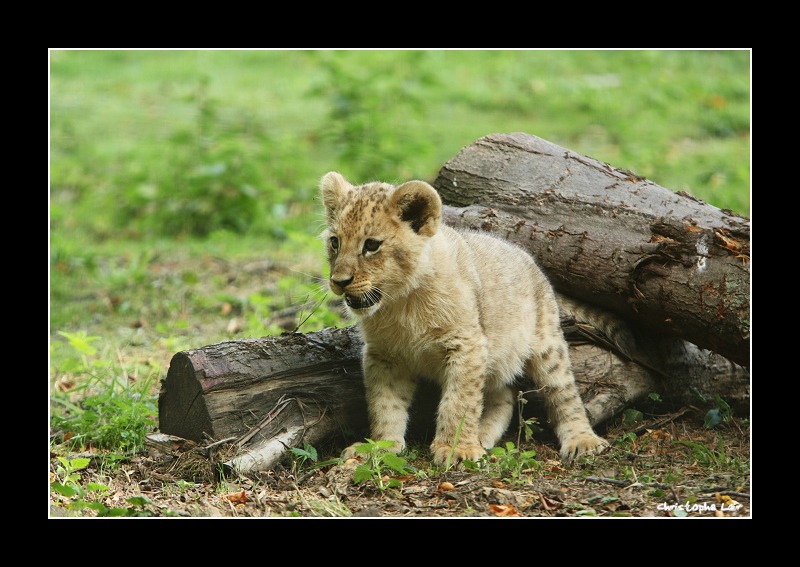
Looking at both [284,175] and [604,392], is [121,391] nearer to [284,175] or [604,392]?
[604,392]

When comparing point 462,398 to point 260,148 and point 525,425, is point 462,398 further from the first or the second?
point 260,148

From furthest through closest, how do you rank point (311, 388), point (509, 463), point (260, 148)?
point (260, 148), point (311, 388), point (509, 463)

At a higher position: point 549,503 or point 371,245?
point 371,245

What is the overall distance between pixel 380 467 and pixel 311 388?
922 millimetres

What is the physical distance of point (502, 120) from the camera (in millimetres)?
16203

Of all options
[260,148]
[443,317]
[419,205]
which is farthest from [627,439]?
[260,148]

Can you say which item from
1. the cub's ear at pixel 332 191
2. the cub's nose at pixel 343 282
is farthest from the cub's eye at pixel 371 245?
the cub's ear at pixel 332 191

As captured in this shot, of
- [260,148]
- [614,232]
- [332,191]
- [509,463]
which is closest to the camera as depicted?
[509,463]

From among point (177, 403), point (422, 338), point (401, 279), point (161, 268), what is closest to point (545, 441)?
point (422, 338)

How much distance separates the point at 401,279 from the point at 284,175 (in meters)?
8.13

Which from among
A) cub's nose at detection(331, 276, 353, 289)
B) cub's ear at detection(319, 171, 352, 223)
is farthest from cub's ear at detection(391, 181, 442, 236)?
cub's nose at detection(331, 276, 353, 289)

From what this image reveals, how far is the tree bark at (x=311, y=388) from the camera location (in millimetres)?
6480

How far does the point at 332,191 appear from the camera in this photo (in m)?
6.72

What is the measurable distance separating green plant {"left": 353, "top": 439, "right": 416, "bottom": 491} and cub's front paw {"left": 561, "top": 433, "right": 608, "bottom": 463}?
1.27 m
